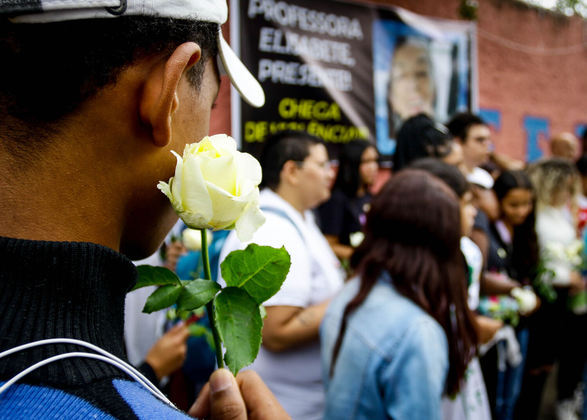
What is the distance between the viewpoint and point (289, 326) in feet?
7.39

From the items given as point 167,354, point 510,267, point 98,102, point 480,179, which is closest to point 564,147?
point 480,179

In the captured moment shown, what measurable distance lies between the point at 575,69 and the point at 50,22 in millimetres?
9407

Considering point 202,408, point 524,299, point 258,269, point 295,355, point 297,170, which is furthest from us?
point 524,299

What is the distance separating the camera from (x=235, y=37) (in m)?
4.04

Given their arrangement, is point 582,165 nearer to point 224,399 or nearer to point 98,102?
point 224,399

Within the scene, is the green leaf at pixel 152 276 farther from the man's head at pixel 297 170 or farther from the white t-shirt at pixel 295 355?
the man's head at pixel 297 170

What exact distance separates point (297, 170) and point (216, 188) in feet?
6.86

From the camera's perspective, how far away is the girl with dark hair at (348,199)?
388 centimetres

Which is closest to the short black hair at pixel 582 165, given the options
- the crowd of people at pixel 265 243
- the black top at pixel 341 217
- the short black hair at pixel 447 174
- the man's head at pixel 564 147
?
the crowd of people at pixel 265 243

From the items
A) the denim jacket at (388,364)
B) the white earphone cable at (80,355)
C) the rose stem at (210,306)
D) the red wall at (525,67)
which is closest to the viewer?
the white earphone cable at (80,355)

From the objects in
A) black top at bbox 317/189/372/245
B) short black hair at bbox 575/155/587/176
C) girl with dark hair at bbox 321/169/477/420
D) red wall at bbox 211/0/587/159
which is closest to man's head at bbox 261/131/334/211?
girl with dark hair at bbox 321/169/477/420

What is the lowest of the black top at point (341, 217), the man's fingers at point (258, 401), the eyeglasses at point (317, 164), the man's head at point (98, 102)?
the black top at point (341, 217)

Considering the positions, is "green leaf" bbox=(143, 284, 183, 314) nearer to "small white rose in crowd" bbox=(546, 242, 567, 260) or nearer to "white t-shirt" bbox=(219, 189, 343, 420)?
"white t-shirt" bbox=(219, 189, 343, 420)

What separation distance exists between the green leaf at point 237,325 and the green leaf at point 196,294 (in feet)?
0.04
